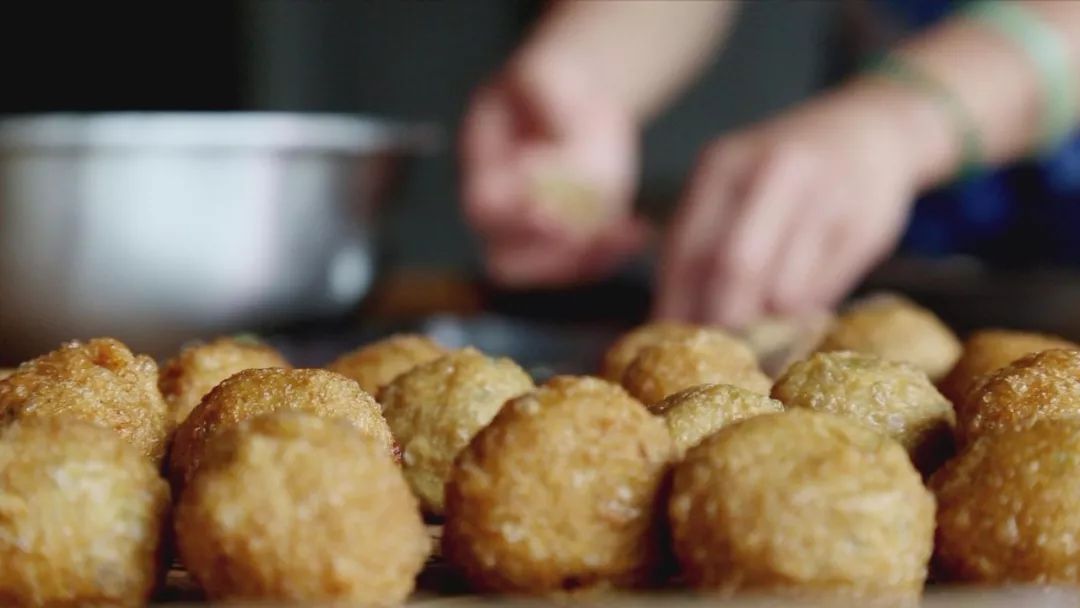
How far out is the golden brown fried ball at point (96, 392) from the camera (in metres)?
0.76

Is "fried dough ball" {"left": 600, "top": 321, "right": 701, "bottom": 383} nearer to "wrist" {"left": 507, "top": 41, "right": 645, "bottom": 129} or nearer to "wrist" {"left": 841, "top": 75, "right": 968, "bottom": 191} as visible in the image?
"wrist" {"left": 841, "top": 75, "right": 968, "bottom": 191}

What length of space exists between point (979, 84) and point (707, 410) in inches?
71.7

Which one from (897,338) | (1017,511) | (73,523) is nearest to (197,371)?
(73,523)

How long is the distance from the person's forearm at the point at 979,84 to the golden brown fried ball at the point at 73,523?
76.6 inches

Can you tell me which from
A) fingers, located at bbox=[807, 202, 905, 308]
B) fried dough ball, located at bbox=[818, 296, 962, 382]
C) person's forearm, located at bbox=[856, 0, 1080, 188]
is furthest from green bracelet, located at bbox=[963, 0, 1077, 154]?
fried dough ball, located at bbox=[818, 296, 962, 382]

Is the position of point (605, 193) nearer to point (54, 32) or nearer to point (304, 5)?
point (304, 5)

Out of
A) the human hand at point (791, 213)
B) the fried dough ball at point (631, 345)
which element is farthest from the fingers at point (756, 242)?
the fried dough ball at point (631, 345)

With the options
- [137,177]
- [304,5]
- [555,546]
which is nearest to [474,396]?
[555,546]

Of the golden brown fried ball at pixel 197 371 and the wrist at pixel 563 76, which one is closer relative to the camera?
the golden brown fried ball at pixel 197 371

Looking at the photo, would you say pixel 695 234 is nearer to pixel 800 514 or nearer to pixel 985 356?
pixel 985 356

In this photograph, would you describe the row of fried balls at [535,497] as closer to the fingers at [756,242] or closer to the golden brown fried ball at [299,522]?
the golden brown fried ball at [299,522]

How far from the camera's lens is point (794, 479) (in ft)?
2.05

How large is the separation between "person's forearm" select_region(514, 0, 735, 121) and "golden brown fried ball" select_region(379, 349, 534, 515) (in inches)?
70.8

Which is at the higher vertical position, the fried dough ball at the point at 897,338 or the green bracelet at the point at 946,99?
the green bracelet at the point at 946,99
